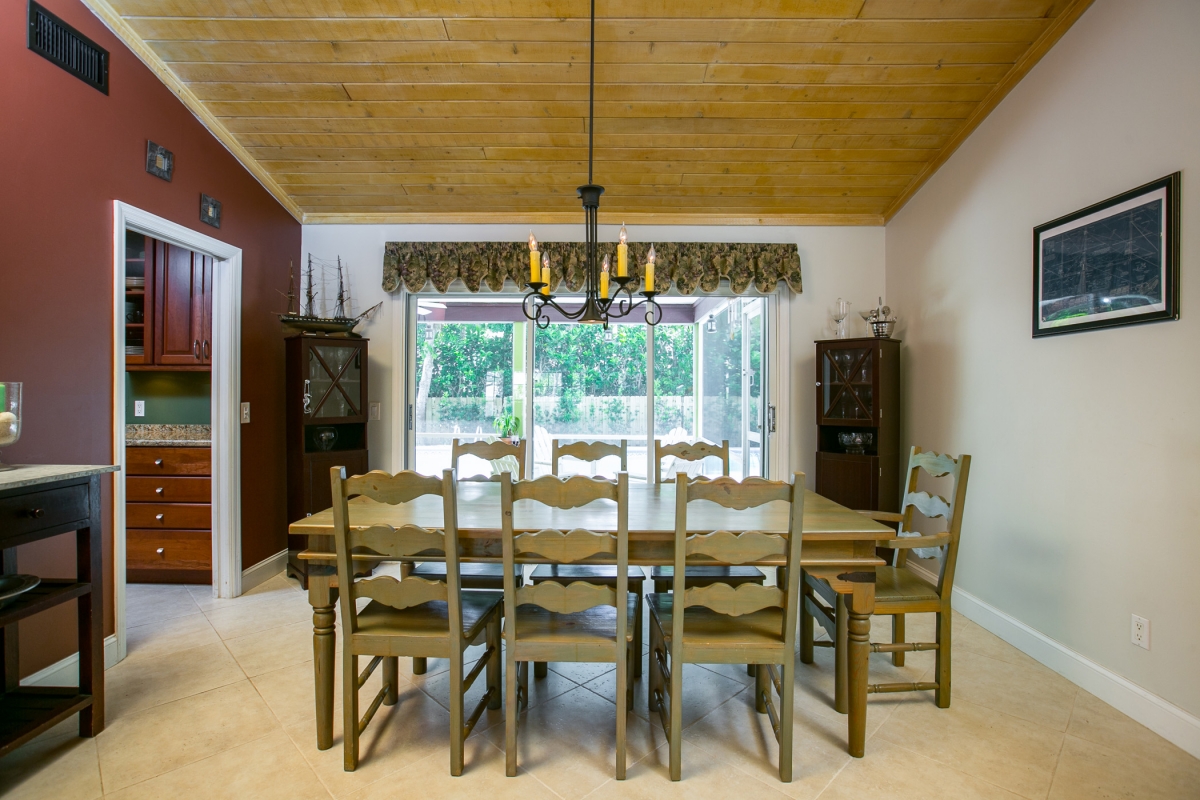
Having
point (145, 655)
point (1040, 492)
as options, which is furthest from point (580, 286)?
point (145, 655)

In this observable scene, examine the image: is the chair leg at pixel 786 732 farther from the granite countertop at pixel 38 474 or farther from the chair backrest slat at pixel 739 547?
the granite countertop at pixel 38 474

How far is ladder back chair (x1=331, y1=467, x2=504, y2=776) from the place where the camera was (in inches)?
65.6

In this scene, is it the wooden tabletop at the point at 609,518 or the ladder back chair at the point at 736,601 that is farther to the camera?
the wooden tabletop at the point at 609,518

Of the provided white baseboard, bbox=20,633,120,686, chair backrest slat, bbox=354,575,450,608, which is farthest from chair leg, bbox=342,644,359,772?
white baseboard, bbox=20,633,120,686

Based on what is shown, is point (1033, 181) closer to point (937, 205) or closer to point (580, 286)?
point (937, 205)

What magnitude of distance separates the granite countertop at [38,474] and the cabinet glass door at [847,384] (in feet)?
12.1

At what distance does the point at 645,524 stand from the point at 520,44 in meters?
2.34

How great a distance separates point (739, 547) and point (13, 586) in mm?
2279

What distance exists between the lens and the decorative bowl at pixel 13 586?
1.68 m

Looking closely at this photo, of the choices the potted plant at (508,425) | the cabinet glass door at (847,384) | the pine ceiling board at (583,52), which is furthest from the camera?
the potted plant at (508,425)

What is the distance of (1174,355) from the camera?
6.33ft

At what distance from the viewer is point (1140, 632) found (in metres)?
2.04

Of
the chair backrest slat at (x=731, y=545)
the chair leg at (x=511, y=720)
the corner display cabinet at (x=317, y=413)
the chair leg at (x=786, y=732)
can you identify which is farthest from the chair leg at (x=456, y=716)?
the corner display cabinet at (x=317, y=413)

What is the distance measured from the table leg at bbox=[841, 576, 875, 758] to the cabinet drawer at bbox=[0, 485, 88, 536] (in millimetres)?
2632
